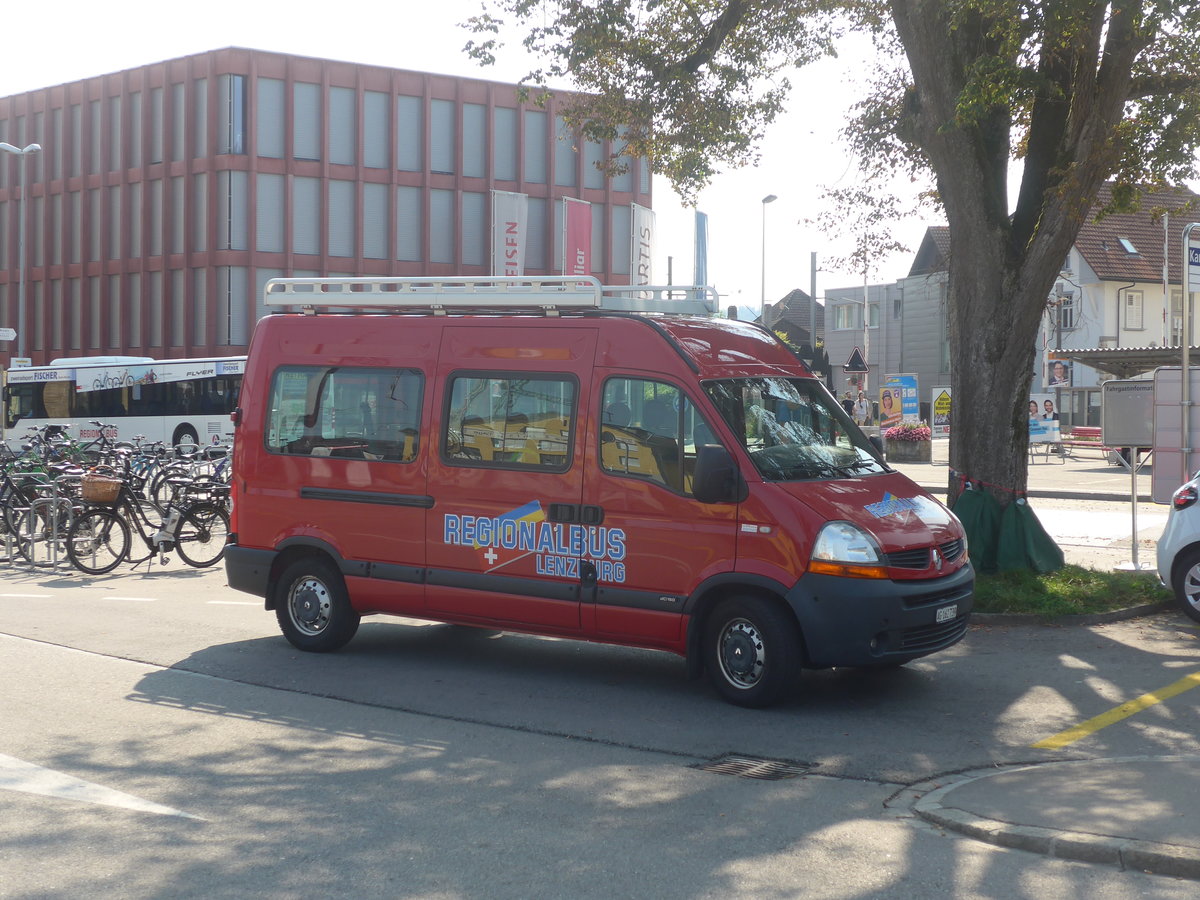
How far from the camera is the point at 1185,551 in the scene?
10.6m

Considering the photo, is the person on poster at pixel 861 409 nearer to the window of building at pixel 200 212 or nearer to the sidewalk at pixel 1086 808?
the window of building at pixel 200 212

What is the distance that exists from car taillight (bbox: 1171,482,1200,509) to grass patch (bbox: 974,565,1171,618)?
99 cm

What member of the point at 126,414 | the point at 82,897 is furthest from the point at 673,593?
the point at 126,414

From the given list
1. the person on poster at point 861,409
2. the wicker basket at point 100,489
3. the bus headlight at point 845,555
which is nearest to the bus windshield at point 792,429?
the bus headlight at point 845,555

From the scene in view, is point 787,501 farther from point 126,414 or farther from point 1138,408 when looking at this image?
point 126,414

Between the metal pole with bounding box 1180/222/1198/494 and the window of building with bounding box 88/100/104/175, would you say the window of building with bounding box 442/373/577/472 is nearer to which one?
the metal pole with bounding box 1180/222/1198/494

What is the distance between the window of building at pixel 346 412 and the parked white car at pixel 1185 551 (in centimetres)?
611

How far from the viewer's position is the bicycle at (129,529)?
14.4 meters

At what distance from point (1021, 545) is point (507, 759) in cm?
677

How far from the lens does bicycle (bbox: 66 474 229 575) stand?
47.1 ft

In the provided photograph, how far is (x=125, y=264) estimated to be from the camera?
5609 cm

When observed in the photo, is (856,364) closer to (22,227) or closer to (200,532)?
(200,532)

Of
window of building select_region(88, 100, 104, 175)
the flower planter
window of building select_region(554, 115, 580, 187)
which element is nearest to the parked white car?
the flower planter

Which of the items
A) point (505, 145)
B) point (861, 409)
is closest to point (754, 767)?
point (861, 409)
